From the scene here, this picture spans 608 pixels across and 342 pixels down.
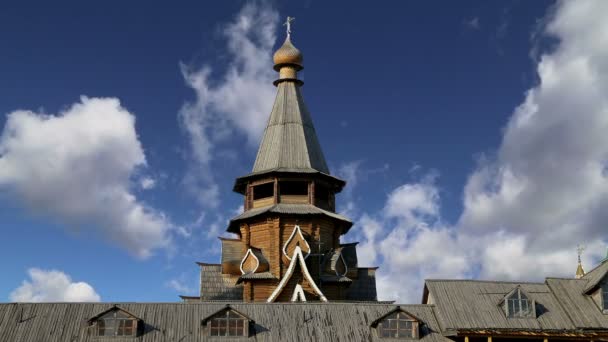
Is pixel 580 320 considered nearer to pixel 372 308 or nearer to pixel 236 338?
pixel 372 308

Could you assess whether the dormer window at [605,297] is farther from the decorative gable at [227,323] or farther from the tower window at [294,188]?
the tower window at [294,188]

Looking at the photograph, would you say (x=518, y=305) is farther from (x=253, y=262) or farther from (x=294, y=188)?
(x=294, y=188)

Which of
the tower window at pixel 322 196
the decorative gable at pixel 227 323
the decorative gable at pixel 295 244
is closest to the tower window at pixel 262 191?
the tower window at pixel 322 196

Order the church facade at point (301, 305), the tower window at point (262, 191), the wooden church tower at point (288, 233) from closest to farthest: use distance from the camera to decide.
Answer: the church facade at point (301, 305)
the wooden church tower at point (288, 233)
the tower window at point (262, 191)

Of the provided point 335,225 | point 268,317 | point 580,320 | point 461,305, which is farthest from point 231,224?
point 580,320

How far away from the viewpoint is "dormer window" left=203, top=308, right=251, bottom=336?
105 feet

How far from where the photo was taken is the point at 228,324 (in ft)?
106

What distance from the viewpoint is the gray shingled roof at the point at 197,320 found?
104 feet

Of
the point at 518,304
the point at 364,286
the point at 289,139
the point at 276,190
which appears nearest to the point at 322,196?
the point at 276,190

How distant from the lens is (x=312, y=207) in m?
43.6

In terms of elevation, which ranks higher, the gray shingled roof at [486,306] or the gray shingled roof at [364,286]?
the gray shingled roof at [364,286]

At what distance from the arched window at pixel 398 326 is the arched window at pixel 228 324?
5972mm

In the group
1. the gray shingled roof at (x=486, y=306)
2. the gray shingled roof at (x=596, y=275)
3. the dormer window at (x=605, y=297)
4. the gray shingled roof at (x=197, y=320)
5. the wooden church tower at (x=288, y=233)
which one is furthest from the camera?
the wooden church tower at (x=288, y=233)

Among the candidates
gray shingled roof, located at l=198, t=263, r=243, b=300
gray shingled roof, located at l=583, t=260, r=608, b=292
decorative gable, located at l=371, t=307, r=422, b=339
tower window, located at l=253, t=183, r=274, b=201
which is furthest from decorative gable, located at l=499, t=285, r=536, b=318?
tower window, located at l=253, t=183, r=274, b=201
